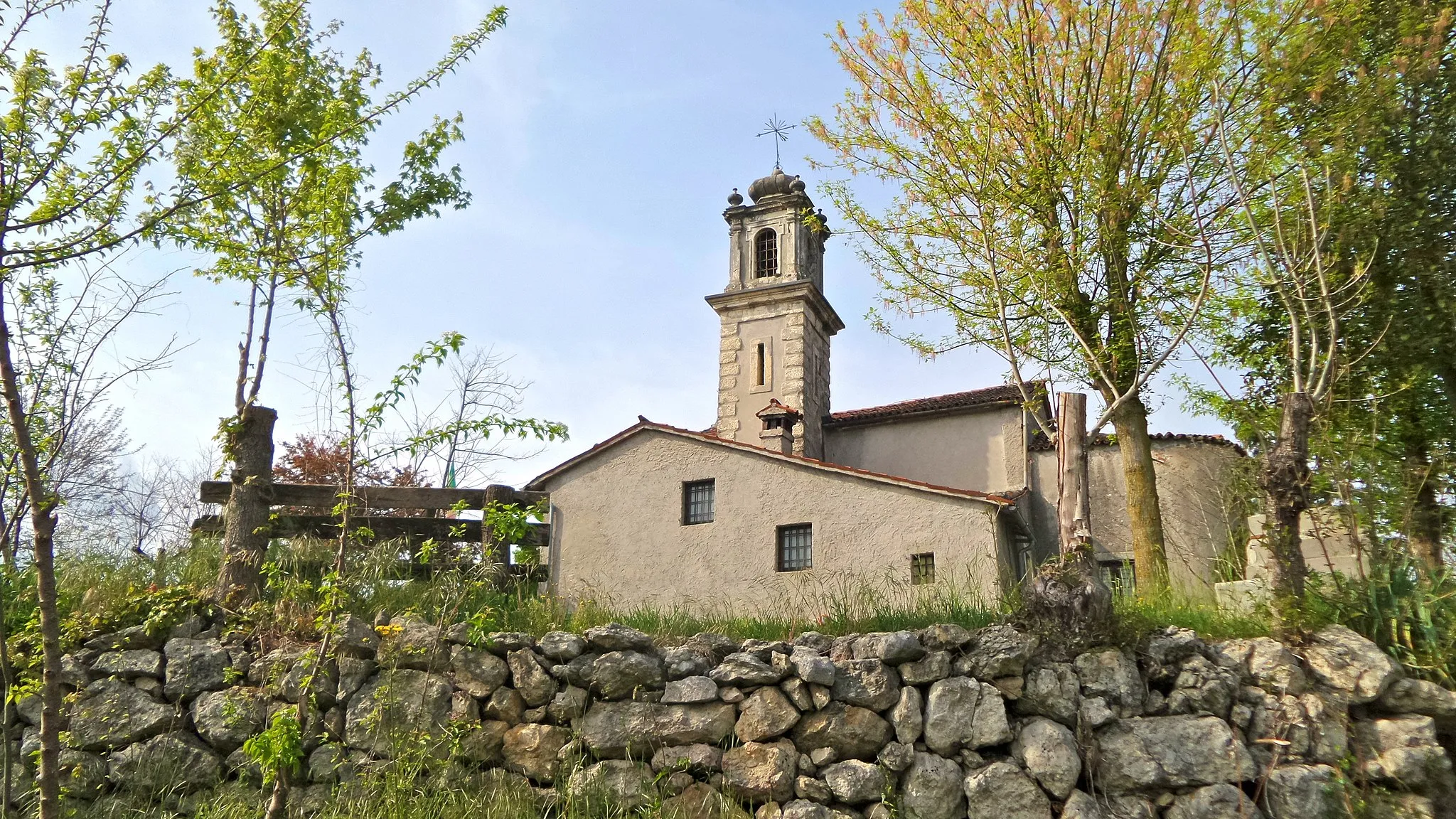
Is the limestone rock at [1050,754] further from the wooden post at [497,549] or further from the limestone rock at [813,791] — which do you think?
the wooden post at [497,549]

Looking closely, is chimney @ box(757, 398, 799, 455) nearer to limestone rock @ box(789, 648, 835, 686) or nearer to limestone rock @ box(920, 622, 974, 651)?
limestone rock @ box(920, 622, 974, 651)

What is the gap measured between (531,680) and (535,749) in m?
0.51

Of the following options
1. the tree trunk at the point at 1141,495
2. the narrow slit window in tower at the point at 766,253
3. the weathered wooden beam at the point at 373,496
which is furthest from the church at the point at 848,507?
the narrow slit window in tower at the point at 766,253

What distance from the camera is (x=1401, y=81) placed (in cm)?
1005

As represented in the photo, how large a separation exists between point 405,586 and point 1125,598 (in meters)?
6.44

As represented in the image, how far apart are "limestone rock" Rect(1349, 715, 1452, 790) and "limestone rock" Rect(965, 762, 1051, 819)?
7.29 feet

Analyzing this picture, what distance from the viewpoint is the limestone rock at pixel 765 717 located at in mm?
7125

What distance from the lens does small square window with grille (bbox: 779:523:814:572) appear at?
46.7 feet

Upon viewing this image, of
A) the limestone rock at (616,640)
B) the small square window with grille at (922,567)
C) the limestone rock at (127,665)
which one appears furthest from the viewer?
the small square window with grille at (922,567)

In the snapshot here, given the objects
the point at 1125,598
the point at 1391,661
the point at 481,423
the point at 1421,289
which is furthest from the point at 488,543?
the point at 1421,289

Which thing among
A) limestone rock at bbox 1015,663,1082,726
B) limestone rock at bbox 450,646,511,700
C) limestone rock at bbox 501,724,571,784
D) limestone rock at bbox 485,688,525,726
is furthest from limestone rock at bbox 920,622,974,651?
limestone rock at bbox 450,646,511,700

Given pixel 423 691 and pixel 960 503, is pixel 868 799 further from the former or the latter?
pixel 960 503

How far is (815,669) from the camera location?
7195 millimetres

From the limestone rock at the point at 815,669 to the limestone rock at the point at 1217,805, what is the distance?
249 centimetres
